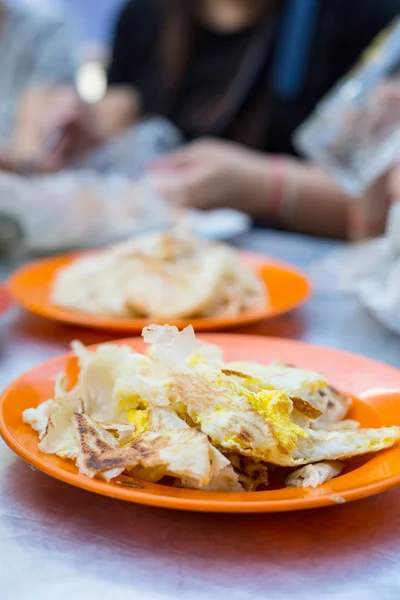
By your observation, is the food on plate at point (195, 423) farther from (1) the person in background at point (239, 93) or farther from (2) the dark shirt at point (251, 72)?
(2) the dark shirt at point (251, 72)

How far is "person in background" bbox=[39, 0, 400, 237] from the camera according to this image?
2230mm

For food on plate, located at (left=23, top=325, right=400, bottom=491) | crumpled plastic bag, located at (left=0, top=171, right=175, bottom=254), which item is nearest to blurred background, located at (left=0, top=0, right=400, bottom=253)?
crumpled plastic bag, located at (left=0, top=171, right=175, bottom=254)

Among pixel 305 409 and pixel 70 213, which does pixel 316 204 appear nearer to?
pixel 70 213

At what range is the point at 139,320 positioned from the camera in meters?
1.05

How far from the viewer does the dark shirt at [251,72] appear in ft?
8.61

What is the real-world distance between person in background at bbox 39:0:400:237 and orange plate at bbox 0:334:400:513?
117 centimetres

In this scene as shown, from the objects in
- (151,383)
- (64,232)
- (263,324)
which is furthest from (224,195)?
(151,383)

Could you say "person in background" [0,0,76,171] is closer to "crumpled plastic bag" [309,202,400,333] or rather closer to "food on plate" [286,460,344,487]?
"crumpled plastic bag" [309,202,400,333]

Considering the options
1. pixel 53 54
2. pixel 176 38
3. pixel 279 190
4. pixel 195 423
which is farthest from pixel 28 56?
pixel 195 423

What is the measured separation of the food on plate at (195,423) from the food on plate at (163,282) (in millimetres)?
395

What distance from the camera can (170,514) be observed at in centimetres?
58

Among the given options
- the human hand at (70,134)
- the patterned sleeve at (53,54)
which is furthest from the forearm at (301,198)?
the patterned sleeve at (53,54)

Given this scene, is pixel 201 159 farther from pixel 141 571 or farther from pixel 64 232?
pixel 141 571

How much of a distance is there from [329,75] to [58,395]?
2288 millimetres
